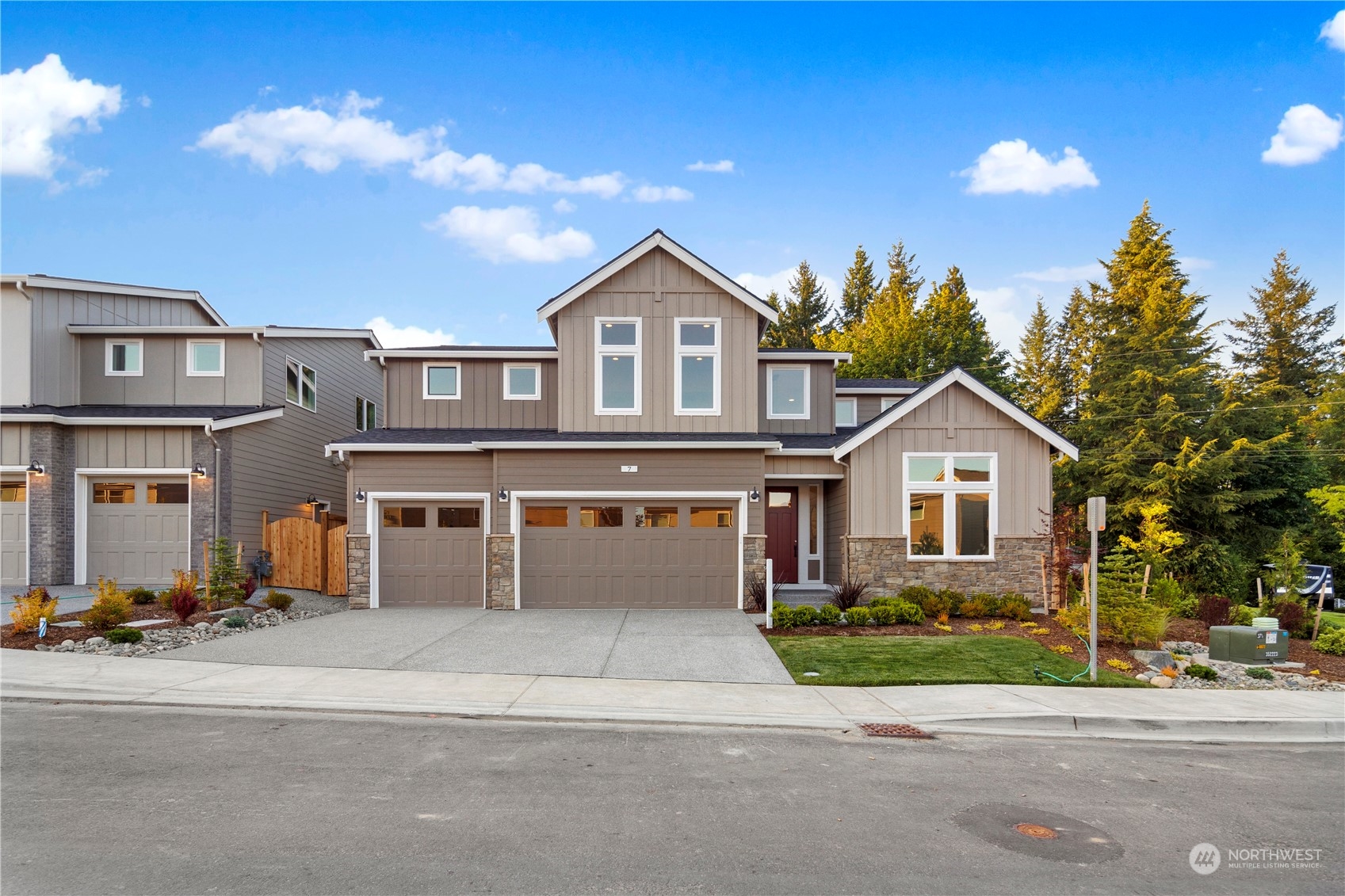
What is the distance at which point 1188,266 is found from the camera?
30531mm

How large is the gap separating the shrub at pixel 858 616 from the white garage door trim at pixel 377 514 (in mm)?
7856

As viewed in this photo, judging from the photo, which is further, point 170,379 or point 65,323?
point 170,379

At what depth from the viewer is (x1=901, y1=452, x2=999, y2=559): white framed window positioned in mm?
15859

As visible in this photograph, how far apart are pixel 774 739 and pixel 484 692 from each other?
11.9 ft

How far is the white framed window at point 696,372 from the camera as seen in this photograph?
17016 millimetres

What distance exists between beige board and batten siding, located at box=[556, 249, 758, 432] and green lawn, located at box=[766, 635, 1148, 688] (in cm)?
625

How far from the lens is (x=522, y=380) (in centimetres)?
1861

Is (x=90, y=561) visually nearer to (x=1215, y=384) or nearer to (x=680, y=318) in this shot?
(x=680, y=318)

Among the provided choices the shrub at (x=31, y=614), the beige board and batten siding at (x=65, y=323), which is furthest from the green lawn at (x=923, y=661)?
the beige board and batten siding at (x=65, y=323)

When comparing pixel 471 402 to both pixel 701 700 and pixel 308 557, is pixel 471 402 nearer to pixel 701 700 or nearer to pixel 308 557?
pixel 308 557

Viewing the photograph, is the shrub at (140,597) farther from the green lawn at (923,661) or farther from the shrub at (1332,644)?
the shrub at (1332,644)

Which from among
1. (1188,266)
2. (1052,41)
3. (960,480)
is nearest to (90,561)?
(960,480)

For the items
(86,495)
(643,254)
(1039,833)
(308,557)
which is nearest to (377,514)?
(308,557)

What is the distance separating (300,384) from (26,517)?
6993 mm
